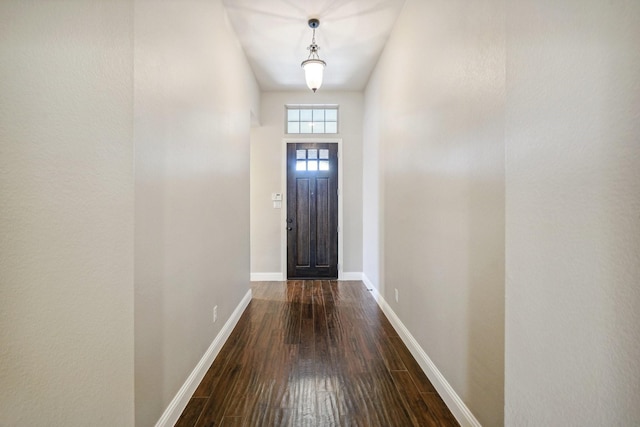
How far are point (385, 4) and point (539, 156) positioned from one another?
2.53 metres

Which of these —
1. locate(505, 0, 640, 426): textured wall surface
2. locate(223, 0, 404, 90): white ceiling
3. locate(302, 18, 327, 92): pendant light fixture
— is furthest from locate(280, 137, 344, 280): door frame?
locate(505, 0, 640, 426): textured wall surface

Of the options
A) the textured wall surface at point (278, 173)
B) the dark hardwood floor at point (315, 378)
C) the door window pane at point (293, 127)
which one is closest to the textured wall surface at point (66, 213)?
the dark hardwood floor at point (315, 378)

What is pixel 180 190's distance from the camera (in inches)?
65.8

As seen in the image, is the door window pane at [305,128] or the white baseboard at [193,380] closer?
the white baseboard at [193,380]

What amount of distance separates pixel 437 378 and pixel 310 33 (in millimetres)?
3216

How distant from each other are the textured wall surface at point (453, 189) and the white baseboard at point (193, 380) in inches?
60.8

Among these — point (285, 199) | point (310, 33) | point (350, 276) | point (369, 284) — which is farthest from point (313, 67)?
point (350, 276)

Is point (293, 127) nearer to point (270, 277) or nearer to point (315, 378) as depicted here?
point (270, 277)

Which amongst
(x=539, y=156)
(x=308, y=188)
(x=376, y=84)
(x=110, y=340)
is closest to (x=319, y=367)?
(x=110, y=340)

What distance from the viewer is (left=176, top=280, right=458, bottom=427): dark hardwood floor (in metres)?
1.62

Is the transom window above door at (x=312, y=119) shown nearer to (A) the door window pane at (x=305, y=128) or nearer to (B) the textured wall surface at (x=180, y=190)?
(A) the door window pane at (x=305, y=128)

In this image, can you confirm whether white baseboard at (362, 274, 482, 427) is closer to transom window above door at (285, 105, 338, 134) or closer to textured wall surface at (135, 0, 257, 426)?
textured wall surface at (135, 0, 257, 426)

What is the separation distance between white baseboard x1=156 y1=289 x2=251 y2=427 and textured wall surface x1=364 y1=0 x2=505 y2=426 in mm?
1544

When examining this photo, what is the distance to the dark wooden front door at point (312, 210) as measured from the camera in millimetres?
4637
